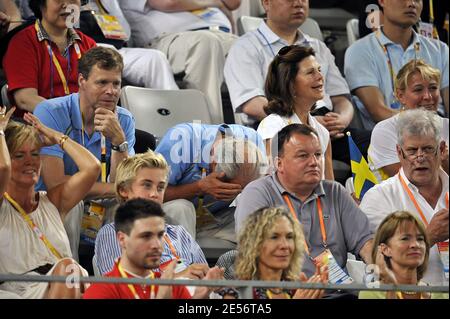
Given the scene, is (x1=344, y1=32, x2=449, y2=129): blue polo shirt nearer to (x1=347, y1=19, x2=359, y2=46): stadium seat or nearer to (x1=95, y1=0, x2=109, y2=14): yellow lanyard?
(x1=347, y1=19, x2=359, y2=46): stadium seat

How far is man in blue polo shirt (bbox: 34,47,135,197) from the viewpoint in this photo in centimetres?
515

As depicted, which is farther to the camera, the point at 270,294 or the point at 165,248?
the point at 165,248

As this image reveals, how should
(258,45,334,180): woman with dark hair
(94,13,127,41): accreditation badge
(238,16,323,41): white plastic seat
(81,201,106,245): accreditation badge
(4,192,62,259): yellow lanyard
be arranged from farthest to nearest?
1. (238,16,323,41): white plastic seat
2. (94,13,127,41): accreditation badge
3. (258,45,334,180): woman with dark hair
4. (81,201,106,245): accreditation badge
5. (4,192,62,259): yellow lanyard

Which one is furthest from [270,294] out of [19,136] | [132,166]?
[19,136]

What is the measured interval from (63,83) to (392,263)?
1.87 metres

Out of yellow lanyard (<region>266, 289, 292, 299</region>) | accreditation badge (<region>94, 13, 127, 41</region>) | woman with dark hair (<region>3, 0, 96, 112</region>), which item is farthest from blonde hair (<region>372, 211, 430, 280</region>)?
accreditation badge (<region>94, 13, 127, 41</region>)

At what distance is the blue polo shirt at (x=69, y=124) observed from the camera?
518cm

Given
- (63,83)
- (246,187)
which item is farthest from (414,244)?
(63,83)

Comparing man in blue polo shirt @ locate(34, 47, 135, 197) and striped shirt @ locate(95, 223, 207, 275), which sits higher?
man in blue polo shirt @ locate(34, 47, 135, 197)

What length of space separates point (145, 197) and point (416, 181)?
46.3 inches

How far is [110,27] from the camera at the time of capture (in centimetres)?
631

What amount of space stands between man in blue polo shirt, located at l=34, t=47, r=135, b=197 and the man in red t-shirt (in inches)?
31.3

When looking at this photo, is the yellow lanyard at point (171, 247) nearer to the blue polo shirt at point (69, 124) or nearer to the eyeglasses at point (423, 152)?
the blue polo shirt at point (69, 124)

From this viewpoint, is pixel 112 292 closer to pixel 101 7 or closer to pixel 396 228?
pixel 396 228
